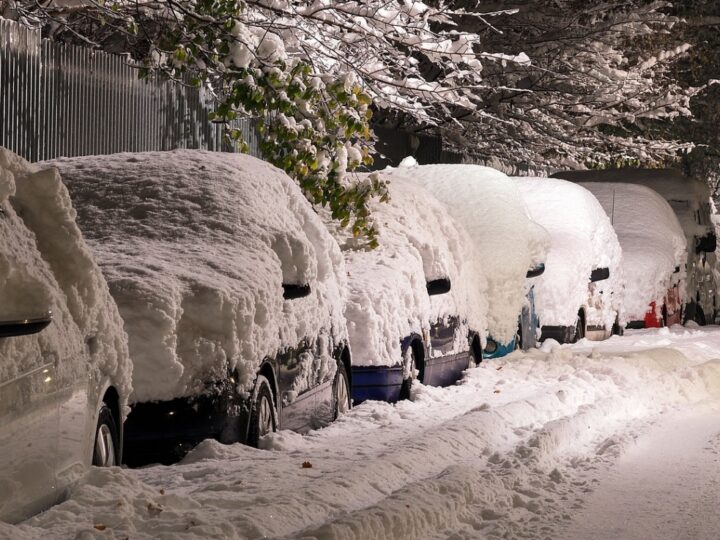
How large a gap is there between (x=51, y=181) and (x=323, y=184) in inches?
263

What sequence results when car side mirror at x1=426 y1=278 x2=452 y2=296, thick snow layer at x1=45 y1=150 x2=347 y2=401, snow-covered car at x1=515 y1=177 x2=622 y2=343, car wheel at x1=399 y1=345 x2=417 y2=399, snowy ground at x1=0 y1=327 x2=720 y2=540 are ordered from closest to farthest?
snowy ground at x1=0 y1=327 x2=720 y2=540 → thick snow layer at x1=45 y1=150 x2=347 y2=401 → car wheel at x1=399 y1=345 x2=417 y2=399 → car side mirror at x1=426 y1=278 x2=452 y2=296 → snow-covered car at x1=515 y1=177 x2=622 y2=343

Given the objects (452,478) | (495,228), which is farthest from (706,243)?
(452,478)

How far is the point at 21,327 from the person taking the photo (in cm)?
474

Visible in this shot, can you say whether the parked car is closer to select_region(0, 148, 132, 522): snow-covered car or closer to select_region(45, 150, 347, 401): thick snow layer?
select_region(45, 150, 347, 401): thick snow layer

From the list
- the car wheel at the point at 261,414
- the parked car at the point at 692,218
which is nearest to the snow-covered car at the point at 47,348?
the car wheel at the point at 261,414

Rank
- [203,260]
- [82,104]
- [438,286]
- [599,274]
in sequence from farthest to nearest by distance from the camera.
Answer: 1. [599,274]
2. [82,104]
3. [438,286]
4. [203,260]

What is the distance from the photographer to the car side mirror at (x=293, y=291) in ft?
27.5

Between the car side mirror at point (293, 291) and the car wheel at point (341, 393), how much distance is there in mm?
1418

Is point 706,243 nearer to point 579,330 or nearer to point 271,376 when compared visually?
point 579,330

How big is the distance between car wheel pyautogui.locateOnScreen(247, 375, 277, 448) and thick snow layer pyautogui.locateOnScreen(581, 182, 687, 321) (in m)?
11.3

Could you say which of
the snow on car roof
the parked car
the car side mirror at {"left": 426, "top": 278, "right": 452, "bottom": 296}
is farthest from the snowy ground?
the snow on car roof

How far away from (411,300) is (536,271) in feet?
11.9

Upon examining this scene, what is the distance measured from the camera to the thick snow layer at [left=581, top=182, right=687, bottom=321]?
1941 centimetres

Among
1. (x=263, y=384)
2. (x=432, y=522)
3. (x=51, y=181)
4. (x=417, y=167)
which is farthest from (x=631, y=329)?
(x=51, y=181)
